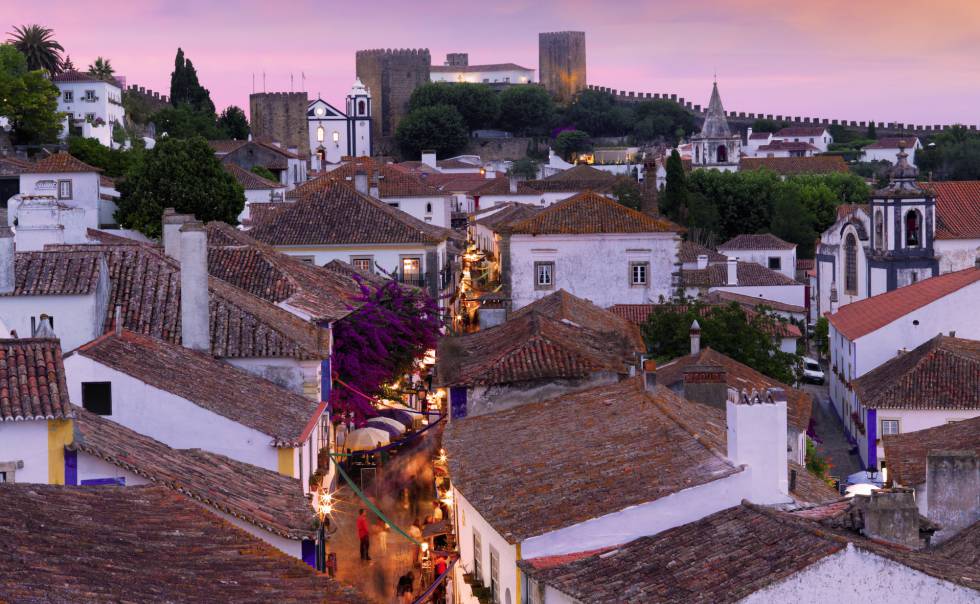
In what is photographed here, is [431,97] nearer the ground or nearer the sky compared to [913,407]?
nearer the sky

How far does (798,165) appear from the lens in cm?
11662

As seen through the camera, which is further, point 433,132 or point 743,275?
point 433,132

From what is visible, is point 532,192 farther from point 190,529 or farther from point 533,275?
point 190,529

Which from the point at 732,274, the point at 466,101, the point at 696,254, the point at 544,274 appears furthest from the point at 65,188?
the point at 466,101

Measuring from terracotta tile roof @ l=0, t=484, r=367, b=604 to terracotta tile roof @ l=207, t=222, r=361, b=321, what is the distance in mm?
14745

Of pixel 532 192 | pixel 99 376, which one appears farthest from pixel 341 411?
pixel 532 192

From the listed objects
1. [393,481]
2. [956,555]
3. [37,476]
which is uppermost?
[37,476]

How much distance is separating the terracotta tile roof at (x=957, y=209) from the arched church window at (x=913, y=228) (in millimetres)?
1050

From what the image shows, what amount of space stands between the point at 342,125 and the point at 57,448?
398 feet

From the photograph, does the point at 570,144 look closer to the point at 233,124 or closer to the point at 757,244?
the point at 233,124

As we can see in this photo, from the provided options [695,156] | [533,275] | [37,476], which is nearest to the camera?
[37,476]

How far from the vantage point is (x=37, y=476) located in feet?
48.3

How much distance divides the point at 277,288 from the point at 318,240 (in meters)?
18.5

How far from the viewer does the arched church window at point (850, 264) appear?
6712 centimetres
